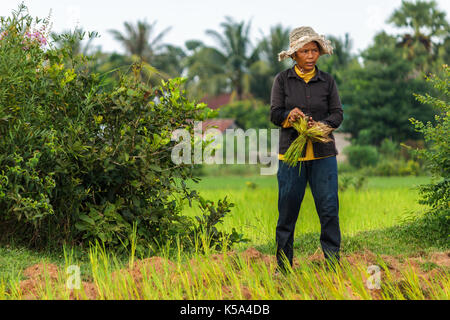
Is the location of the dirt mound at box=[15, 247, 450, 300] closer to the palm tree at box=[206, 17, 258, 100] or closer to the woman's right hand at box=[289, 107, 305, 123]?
the woman's right hand at box=[289, 107, 305, 123]

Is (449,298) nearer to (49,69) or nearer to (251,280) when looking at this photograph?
(251,280)

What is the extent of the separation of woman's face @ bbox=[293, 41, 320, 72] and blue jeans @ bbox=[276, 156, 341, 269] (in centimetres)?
76

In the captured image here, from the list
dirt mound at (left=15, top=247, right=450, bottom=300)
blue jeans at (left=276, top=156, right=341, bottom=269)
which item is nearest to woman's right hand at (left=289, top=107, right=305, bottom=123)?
blue jeans at (left=276, top=156, right=341, bottom=269)

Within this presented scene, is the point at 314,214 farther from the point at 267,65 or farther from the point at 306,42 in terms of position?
the point at 267,65

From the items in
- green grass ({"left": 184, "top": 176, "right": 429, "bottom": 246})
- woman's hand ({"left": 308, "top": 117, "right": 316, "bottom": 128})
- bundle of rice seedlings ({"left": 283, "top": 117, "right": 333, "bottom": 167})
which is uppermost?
woman's hand ({"left": 308, "top": 117, "right": 316, "bottom": 128})

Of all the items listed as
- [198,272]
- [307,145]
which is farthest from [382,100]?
[198,272]

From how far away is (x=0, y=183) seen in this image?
454cm

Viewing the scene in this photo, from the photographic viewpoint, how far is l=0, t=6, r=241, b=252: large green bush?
471 cm

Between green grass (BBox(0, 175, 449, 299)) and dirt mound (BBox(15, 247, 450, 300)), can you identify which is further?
dirt mound (BBox(15, 247, 450, 300))

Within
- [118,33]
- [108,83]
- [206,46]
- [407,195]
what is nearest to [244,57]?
[206,46]

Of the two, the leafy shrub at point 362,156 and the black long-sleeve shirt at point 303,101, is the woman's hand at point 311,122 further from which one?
the leafy shrub at point 362,156

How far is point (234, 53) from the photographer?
1523 inches

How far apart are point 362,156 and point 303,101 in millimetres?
20201

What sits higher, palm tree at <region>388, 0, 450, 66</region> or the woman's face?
palm tree at <region>388, 0, 450, 66</region>
